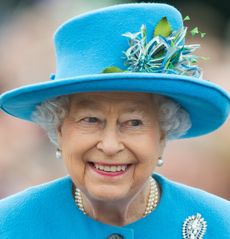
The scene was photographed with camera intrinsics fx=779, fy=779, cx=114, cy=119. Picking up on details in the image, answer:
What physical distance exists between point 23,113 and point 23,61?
5.73ft

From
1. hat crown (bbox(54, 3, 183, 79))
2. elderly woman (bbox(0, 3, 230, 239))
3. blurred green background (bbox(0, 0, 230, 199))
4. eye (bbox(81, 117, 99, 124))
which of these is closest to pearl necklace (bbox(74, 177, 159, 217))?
elderly woman (bbox(0, 3, 230, 239))

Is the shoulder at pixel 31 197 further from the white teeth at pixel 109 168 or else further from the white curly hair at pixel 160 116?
the white teeth at pixel 109 168

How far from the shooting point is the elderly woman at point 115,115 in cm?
296

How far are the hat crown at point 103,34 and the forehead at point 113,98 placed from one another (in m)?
0.09

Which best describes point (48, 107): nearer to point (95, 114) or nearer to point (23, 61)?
point (95, 114)

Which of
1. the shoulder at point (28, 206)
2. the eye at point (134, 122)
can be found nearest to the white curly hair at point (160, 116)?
the eye at point (134, 122)

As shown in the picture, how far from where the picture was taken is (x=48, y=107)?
319cm

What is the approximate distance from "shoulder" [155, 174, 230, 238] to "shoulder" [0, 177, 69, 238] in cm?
46

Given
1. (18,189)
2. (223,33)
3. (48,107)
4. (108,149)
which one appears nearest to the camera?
(108,149)

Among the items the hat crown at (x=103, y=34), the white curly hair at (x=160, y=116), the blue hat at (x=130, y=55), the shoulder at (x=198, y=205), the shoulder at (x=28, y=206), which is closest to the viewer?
the blue hat at (x=130, y=55)

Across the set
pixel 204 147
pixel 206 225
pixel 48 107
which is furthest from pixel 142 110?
pixel 204 147

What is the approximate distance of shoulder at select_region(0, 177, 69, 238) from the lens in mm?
3266

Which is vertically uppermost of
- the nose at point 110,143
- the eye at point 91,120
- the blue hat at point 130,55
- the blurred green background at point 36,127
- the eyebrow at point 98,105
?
the blue hat at point 130,55

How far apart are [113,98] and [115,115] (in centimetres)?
7
